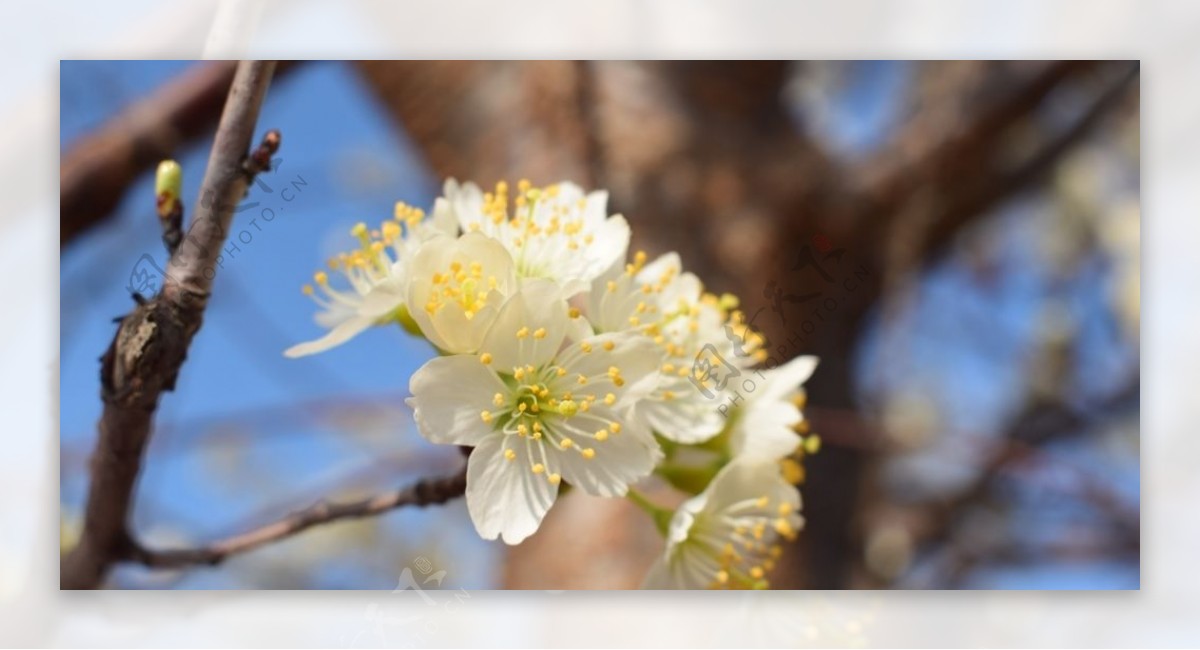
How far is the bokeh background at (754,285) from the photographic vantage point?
1471 millimetres

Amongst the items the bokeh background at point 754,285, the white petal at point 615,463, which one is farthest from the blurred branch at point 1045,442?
the white petal at point 615,463

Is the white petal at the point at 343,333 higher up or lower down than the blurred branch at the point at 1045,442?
higher up

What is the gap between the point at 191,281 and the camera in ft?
3.37

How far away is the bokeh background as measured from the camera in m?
1.47

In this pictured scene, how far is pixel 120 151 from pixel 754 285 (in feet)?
2.97

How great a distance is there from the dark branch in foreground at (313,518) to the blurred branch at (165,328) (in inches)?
2.9

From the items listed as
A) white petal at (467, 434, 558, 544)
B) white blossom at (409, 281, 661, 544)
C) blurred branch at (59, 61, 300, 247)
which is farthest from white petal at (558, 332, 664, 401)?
blurred branch at (59, 61, 300, 247)

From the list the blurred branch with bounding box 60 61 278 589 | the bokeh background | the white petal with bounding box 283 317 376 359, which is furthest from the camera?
the bokeh background

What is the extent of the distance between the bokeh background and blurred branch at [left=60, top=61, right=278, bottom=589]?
263mm

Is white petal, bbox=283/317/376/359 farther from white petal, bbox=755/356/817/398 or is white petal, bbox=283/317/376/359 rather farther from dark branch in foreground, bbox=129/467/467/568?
white petal, bbox=755/356/817/398

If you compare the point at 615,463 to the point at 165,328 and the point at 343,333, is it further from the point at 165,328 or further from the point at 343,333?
the point at 165,328

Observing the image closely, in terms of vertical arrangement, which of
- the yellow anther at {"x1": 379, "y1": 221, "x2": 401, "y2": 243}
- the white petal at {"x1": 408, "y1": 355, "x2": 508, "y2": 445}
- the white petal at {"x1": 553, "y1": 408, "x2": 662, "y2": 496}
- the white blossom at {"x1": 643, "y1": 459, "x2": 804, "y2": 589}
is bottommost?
the white blossom at {"x1": 643, "y1": 459, "x2": 804, "y2": 589}

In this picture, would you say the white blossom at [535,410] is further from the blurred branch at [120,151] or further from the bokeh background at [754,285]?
the blurred branch at [120,151]

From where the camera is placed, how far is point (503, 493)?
1076 millimetres
